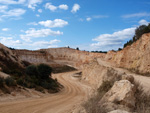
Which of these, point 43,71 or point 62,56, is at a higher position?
point 62,56

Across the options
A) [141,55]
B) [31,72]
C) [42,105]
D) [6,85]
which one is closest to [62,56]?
[141,55]

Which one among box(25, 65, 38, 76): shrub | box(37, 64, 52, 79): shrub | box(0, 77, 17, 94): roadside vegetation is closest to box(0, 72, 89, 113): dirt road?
box(0, 77, 17, 94): roadside vegetation

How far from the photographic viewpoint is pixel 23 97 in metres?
15.5

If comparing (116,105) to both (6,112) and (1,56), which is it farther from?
(1,56)

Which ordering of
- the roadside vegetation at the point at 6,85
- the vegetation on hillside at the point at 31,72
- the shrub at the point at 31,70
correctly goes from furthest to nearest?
1. the shrub at the point at 31,70
2. the vegetation on hillside at the point at 31,72
3. the roadside vegetation at the point at 6,85

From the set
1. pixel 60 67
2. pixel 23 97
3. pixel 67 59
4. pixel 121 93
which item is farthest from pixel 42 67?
pixel 67 59

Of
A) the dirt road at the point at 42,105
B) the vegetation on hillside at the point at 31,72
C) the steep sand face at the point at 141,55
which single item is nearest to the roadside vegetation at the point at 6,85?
the dirt road at the point at 42,105

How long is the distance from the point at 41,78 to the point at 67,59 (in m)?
78.2

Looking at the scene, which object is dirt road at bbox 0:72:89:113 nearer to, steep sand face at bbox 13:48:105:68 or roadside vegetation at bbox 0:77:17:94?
roadside vegetation at bbox 0:77:17:94

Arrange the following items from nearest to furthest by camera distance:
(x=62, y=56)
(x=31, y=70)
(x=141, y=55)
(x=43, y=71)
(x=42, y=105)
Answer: (x=42, y=105) → (x=31, y=70) → (x=43, y=71) → (x=141, y=55) → (x=62, y=56)

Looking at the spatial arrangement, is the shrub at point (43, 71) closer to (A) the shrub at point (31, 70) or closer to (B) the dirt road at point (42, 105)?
(A) the shrub at point (31, 70)

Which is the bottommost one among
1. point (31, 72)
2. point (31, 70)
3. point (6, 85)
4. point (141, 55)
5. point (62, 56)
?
point (6, 85)

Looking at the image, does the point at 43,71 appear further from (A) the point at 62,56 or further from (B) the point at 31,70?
(A) the point at 62,56

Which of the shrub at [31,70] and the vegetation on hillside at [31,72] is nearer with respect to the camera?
the vegetation on hillside at [31,72]
